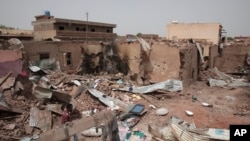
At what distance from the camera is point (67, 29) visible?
2056 cm

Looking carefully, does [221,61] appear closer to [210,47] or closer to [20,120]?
[210,47]

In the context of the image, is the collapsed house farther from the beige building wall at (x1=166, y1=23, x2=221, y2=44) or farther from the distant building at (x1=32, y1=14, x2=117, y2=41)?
the beige building wall at (x1=166, y1=23, x2=221, y2=44)

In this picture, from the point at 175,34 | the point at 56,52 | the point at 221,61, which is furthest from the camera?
the point at 175,34

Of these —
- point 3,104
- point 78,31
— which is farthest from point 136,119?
point 78,31

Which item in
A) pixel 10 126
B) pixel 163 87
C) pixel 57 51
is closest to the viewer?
pixel 10 126

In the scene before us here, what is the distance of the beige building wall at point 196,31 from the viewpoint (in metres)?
21.2

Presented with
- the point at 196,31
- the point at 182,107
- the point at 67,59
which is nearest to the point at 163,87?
the point at 182,107

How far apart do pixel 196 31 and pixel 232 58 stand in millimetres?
6207

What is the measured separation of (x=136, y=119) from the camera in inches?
302

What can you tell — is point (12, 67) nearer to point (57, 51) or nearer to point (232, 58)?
point (57, 51)

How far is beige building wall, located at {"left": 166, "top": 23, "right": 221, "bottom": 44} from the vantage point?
21219 millimetres

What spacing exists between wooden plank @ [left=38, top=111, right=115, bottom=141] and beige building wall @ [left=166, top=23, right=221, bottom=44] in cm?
1813

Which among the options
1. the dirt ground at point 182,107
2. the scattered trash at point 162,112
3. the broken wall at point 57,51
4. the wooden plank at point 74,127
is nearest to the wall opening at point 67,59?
the broken wall at point 57,51

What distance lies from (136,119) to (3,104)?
15.3ft
